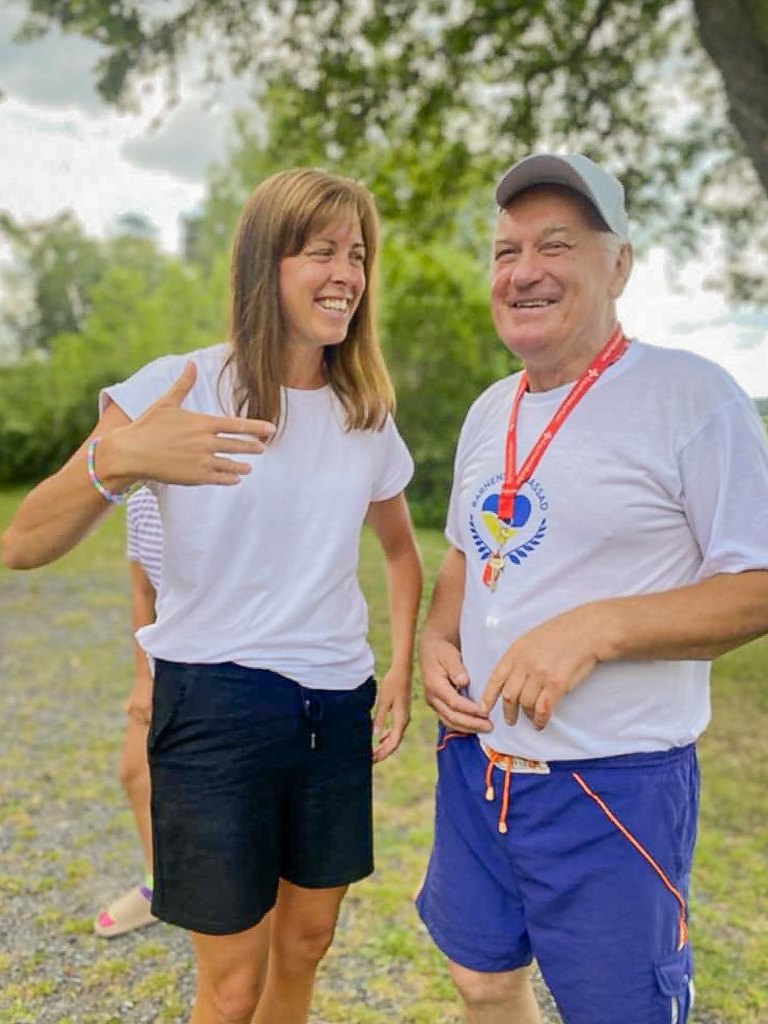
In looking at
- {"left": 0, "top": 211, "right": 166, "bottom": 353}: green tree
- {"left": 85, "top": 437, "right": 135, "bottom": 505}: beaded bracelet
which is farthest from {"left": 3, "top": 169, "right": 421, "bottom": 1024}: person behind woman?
{"left": 0, "top": 211, "right": 166, "bottom": 353}: green tree

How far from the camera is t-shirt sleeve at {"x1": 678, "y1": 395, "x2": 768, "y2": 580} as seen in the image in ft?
5.44

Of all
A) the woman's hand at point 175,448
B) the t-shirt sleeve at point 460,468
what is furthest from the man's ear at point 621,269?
the woman's hand at point 175,448

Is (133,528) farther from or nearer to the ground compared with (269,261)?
nearer to the ground

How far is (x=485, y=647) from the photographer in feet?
6.39

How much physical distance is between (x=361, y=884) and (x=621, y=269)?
3.12 metres

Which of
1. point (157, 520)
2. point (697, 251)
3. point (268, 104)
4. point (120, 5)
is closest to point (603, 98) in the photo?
point (697, 251)

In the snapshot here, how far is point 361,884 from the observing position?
4.13 metres

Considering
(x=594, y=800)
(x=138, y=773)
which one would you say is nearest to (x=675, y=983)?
(x=594, y=800)

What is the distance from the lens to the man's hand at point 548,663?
1.71m

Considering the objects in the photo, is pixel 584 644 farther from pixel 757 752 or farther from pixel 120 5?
pixel 120 5

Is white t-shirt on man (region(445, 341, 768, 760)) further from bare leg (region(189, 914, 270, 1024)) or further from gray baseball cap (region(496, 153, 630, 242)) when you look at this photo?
bare leg (region(189, 914, 270, 1024))

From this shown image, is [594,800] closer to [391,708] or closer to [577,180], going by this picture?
[391,708]

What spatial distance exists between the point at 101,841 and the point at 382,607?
1937mm

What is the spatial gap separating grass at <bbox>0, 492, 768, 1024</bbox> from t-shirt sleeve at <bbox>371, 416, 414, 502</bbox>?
82 centimetres
